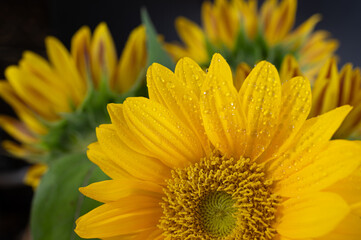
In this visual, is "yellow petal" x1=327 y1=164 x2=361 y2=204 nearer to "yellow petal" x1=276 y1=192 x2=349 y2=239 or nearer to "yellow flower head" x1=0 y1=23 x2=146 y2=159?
"yellow petal" x1=276 y1=192 x2=349 y2=239

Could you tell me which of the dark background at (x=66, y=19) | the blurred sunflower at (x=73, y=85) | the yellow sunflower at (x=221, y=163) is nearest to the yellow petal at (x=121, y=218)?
the yellow sunflower at (x=221, y=163)

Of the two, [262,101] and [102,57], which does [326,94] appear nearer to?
[262,101]

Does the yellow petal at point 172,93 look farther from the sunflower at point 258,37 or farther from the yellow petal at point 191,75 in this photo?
the sunflower at point 258,37

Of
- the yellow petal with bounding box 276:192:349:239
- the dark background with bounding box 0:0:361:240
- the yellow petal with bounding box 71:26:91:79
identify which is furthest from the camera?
the dark background with bounding box 0:0:361:240

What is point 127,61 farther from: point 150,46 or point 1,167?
point 1,167

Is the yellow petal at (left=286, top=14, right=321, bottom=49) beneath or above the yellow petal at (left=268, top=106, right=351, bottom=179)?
above

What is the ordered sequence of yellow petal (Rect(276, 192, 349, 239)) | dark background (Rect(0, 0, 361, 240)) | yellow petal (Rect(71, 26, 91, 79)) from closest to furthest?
yellow petal (Rect(276, 192, 349, 239))
yellow petal (Rect(71, 26, 91, 79))
dark background (Rect(0, 0, 361, 240))

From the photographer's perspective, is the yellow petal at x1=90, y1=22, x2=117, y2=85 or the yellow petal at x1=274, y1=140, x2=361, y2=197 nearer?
the yellow petal at x1=274, y1=140, x2=361, y2=197

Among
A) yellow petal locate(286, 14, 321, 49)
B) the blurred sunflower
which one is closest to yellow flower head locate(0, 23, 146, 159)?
the blurred sunflower
